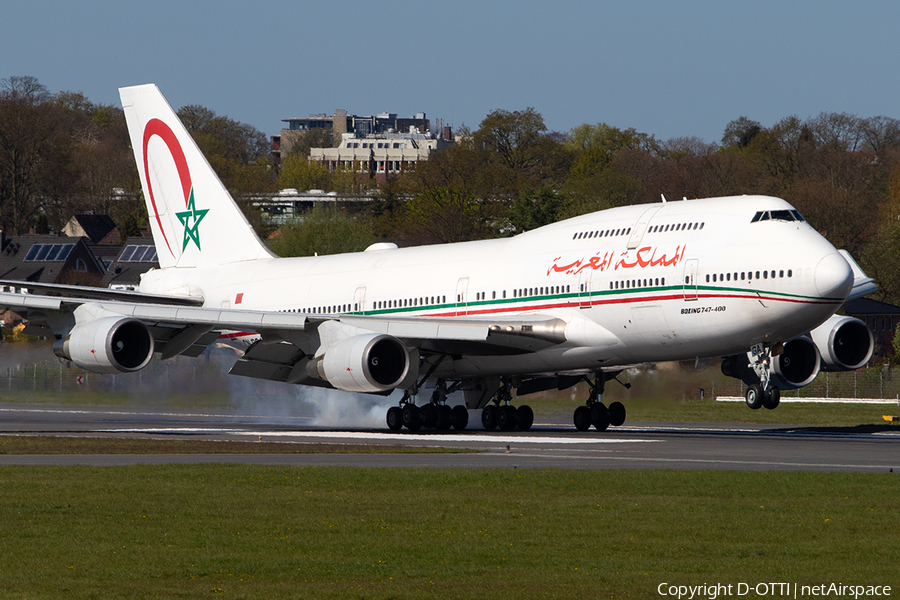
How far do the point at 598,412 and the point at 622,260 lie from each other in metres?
5.33

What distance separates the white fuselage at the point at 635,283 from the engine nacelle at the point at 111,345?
7597 millimetres

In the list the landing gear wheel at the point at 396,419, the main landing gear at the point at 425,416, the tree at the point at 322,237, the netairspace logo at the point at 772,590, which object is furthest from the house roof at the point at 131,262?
the netairspace logo at the point at 772,590

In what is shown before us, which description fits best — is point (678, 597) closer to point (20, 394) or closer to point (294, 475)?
point (294, 475)

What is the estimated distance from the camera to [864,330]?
114 feet

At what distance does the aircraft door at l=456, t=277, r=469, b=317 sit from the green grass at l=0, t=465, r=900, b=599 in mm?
14285

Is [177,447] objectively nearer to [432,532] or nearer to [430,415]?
[430,415]

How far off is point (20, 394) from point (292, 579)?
167 ft

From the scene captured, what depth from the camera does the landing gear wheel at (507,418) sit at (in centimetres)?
3612

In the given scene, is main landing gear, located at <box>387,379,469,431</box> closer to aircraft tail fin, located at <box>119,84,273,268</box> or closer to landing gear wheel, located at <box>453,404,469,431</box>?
landing gear wheel, located at <box>453,404,469,431</box>

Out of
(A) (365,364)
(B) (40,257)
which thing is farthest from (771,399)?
(B) (40,257)

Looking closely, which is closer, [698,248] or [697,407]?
[698,248]

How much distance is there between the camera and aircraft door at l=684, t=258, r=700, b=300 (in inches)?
1190

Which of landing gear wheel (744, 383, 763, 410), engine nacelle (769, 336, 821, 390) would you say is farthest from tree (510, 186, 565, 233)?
landing gear wheel (744, 383, 763, 410)

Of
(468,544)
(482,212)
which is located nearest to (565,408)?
(468,544)
